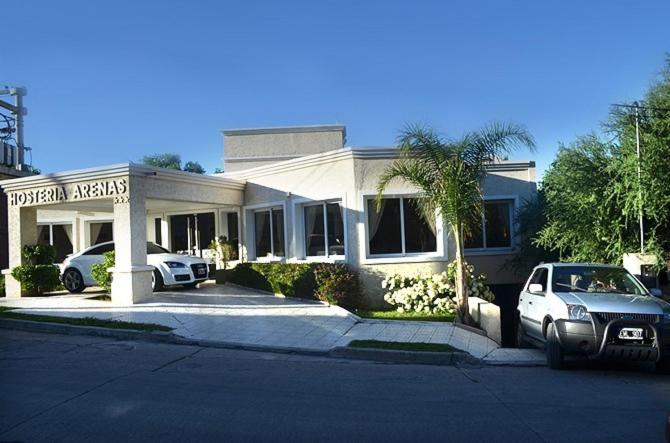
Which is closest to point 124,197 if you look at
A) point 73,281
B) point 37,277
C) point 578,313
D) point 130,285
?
point 130,285

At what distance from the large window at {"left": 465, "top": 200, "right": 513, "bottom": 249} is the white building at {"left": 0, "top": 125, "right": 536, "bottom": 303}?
0.03 meters

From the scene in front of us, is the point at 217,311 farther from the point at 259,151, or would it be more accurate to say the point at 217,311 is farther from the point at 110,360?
the point at 259,151

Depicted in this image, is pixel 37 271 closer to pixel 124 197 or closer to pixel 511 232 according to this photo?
pixel 124 197

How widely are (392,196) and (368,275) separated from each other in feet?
7.20

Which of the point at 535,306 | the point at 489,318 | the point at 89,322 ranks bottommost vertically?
the point at 489,318

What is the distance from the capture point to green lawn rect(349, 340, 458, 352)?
9219 millimetres

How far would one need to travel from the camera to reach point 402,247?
49.4ft

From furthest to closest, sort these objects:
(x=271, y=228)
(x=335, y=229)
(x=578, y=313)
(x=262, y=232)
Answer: (x=262, y=232)
(x=271, y=228)
(x=335, y=229)
(x=578, y=313)

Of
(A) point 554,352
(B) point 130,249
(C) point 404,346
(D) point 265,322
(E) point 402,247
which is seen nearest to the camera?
(A) point 554,352

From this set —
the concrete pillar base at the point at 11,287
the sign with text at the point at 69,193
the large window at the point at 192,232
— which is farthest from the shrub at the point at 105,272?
the large window at the point at 192,232

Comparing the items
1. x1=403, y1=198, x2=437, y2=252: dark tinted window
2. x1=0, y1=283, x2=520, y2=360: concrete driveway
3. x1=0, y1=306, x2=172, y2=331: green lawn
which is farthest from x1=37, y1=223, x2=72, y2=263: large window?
x1=403, y1=198, x2=437, y2=252: dark tinted window

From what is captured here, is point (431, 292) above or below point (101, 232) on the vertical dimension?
below

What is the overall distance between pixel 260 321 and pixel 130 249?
4077mm

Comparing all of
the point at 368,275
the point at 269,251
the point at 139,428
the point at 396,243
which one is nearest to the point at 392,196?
the point at 396,243
